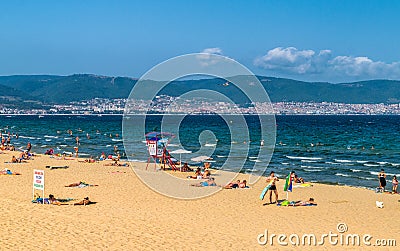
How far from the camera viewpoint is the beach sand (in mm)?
13562

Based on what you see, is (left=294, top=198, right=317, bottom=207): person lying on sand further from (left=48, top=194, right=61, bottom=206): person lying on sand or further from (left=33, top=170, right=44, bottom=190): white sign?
(left=33, top=170, right=44, bottom=190): white sign

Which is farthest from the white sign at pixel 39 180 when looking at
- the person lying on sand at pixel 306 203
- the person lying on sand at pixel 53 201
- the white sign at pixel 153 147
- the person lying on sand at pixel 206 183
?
the white sign at pixel 153 147

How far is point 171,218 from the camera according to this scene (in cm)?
1694

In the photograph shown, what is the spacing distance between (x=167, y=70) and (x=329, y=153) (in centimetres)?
3658

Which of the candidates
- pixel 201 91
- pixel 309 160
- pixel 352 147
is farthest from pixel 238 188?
pixel 352 147

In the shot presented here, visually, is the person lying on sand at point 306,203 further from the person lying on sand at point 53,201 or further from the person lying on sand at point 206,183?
the person lying on sand at point 53,201

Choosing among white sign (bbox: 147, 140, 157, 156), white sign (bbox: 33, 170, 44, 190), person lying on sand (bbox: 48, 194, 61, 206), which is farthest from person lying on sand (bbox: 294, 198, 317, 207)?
white sign (bbox: 147, 140, 157, 156)

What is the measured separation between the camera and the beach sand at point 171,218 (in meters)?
13.6

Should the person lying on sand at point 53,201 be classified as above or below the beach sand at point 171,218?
above

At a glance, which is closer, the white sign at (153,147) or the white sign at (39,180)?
the white sign at (39,180)

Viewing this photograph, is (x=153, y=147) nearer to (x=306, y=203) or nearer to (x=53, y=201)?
(x=53, y=201)

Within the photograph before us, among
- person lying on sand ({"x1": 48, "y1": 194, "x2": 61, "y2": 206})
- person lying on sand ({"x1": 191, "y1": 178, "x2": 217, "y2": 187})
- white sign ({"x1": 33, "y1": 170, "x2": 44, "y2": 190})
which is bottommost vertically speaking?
person lying on sand ({"x1": 191, "y1": 178, "x2": 217, "y2": 187})

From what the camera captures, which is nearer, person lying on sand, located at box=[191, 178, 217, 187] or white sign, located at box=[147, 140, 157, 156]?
person lying on sand, located at box=[191, 178, 217, 187]

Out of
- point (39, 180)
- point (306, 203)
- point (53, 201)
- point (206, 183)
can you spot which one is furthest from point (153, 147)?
point (39, 180)
